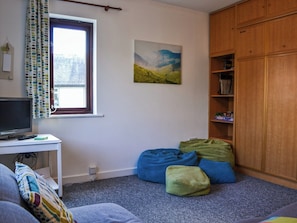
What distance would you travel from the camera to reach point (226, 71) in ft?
14.4

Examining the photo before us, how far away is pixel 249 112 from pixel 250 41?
102 cm

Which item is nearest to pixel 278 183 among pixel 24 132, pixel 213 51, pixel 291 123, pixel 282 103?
pixel 291 123

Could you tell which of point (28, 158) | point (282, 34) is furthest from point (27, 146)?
point (282, 34)

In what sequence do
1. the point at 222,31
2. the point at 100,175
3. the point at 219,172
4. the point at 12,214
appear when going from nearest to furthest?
the point at 12,214 → the point at 219,172 → the point at 100,175 → the point at 222,31

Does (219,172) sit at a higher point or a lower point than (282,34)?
lower

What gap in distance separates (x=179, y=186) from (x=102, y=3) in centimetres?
255

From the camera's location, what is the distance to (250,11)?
3.90 m

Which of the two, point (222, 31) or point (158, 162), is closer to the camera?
point (158, 162)

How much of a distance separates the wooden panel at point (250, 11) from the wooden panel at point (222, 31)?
0.14 metres

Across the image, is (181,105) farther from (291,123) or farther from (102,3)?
(102,3)

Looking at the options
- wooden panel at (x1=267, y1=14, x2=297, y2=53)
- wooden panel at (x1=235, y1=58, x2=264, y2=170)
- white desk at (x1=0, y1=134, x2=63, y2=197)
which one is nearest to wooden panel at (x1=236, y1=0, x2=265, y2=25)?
wooden panel at (x1=267, y1=14, x2=297, y2=53)

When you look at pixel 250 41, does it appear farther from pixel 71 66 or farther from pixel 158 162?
pixel 71 66

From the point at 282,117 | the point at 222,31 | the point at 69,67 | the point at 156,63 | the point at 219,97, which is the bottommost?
the point at 282,117

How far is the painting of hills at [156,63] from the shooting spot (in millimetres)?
3953
